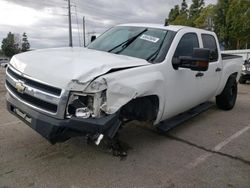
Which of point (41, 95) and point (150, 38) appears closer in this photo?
point (41, 95)

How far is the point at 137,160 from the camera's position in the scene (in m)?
4.15

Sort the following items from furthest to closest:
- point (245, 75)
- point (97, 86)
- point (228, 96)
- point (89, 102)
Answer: point (245, 75) < point (228, 96) < point (89, 102) < point (97, 86)

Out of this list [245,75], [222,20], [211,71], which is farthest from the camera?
[222,20]

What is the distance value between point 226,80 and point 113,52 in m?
3.37

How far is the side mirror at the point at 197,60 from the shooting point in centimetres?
414

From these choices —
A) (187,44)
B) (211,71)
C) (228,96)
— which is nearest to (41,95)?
(187,44)

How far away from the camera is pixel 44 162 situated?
3.98m

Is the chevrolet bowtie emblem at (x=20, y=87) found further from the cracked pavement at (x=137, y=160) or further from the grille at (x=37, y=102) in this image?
the cracked pavement at (x=137, y=160)

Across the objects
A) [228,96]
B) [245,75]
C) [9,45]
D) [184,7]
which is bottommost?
[9,45]

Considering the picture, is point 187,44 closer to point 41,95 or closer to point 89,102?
point 89,102

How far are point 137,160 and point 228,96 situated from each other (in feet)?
13.2

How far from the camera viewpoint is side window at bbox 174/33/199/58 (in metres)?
4.83

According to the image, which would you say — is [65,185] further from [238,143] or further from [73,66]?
[238,143]

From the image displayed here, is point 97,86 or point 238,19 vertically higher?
point 238,19
